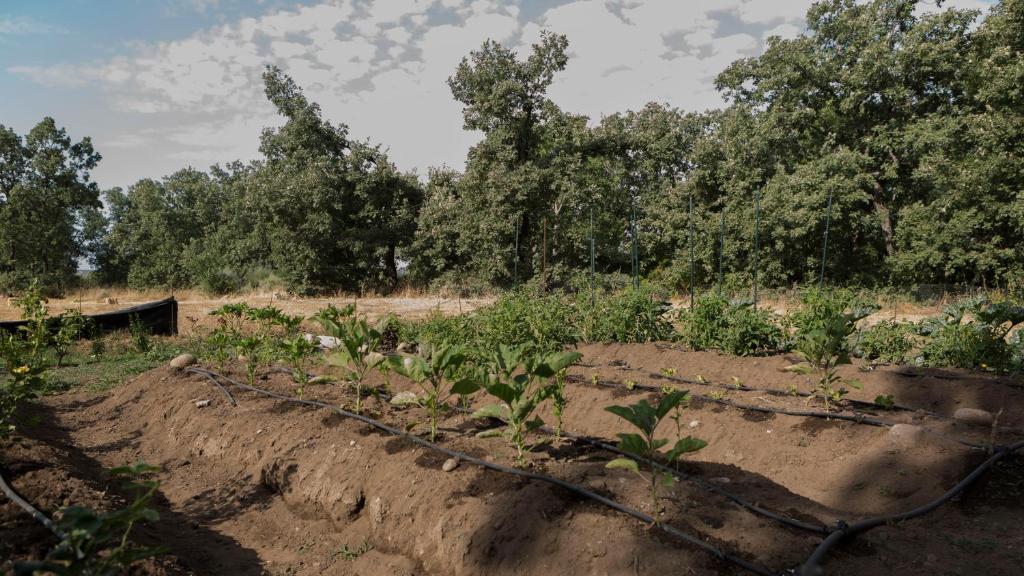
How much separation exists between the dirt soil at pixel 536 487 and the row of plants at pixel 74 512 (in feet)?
0.73

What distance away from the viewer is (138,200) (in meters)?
30.1

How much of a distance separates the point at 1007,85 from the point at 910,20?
14.3ft

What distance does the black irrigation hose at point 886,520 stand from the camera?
2387 mm

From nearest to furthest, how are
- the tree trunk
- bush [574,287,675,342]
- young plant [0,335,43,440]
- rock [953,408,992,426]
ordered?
1. young plant [0,335,43,440]
2. rock [953,408,992,426]
3. bush [574,287,675,342]
4. the tree trunk

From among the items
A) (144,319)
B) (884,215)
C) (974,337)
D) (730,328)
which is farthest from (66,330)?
(884,215)

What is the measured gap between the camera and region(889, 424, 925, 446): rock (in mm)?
4105

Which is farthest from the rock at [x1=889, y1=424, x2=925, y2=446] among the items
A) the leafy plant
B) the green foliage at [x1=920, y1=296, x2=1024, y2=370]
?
the leafy plant

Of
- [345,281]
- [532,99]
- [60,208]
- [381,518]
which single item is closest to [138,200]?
[60,208]

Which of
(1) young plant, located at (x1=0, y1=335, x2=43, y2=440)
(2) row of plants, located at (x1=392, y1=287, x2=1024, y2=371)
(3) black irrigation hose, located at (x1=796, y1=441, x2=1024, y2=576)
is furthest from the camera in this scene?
(2) row of plants, located at (x1=392, y1=287, x2=1024, y2=371)

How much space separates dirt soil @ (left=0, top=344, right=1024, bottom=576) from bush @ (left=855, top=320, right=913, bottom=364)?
2.12ft

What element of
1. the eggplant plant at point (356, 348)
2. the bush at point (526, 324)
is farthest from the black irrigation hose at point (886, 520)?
the bush at point (526, 324)

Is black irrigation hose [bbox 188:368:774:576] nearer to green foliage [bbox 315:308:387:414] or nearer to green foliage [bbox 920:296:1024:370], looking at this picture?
green foliage [bbox 315:308:387:414]

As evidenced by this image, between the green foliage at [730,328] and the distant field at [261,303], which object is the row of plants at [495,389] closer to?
the green foliage at [730,328]

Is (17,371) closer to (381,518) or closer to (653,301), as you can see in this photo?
(381,518)
